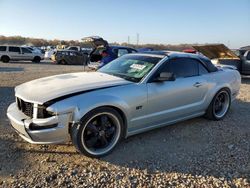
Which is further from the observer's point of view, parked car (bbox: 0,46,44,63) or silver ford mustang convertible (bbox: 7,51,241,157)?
parked car (bbox: 0,46,44,63)

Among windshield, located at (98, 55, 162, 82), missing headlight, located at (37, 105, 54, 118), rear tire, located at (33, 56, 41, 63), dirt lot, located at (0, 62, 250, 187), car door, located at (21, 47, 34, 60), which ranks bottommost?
dirt lot, located at (0, 62, 250, 187)

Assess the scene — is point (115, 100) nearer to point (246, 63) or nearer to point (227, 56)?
point (246, 63)

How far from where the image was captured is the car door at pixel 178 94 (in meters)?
4.66

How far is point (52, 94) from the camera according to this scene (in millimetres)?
3801

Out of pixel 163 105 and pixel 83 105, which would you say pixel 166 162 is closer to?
pixel 163 105

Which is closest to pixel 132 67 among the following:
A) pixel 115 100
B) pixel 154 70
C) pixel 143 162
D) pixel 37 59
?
pixel 154 70

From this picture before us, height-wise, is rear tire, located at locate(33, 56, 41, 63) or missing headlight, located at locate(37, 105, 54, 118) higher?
rear tire, located at locate(33, 56, 41, 63)

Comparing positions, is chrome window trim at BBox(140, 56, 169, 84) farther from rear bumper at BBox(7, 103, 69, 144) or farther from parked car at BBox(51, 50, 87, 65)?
parked car at BBox(51, 50, 87, 65)

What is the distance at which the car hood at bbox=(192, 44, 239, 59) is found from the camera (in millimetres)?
14091

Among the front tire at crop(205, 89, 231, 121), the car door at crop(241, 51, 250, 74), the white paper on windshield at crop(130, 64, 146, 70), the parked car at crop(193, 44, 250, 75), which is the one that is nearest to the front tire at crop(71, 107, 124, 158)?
the white paper on windshield at crop(130, 64, 146, 70)

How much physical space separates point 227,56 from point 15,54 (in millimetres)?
18889

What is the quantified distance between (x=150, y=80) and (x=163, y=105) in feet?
1.70

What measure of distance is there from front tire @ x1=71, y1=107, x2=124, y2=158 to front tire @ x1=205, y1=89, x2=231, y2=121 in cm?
253

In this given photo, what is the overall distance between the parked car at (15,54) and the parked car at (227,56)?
1737 centimetres
